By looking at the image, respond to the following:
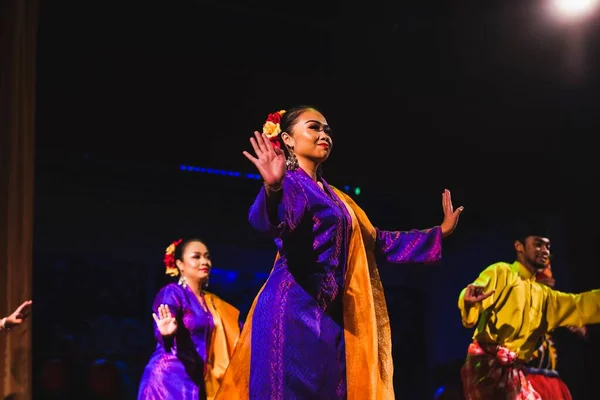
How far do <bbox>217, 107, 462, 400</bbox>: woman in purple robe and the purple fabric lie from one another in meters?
1.99

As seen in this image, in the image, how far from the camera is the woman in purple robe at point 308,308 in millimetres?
2887

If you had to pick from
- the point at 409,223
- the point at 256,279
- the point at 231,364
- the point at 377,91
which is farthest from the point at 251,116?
the point at 231,364

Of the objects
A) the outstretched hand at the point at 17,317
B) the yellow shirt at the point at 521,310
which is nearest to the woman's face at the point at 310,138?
the outstretched hand at the point at 17,317

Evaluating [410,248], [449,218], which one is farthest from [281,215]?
[449,218]

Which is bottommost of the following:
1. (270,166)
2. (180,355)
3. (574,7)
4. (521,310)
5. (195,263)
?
(180,355)

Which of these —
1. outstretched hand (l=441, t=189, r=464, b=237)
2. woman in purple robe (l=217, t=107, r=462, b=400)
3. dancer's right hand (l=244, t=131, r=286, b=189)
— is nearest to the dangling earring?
woman in purple robe (l=217, t=107, r=462, b=400)

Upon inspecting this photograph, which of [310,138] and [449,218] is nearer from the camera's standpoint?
[310,138]

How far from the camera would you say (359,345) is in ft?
9.93

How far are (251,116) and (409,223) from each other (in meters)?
2.01

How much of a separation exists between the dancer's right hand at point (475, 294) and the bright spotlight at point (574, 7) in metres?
2.12

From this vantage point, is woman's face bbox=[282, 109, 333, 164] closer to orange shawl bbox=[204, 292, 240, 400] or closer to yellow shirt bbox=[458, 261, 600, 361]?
orange shawl bbox=[204, 292, 240, 400]

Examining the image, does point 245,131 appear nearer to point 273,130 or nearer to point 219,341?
point 219,341

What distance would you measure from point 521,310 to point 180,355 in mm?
2133

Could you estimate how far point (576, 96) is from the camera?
20.0 ft
